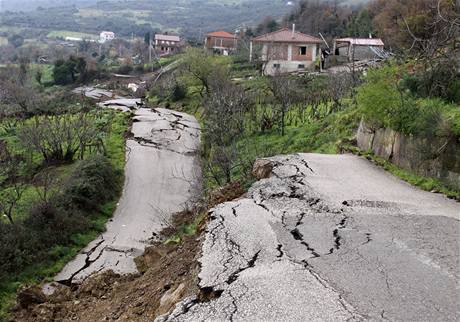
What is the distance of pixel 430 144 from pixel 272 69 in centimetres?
4162

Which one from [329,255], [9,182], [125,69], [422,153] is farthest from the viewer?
[125,69]

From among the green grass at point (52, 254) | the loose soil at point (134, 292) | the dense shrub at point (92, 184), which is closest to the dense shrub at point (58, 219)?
the dense shrub at point (92, 184)

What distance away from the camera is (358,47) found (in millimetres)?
48906

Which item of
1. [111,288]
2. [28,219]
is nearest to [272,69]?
[28,219]

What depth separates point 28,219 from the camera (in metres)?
16.0

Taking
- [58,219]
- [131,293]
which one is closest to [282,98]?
[58,219]

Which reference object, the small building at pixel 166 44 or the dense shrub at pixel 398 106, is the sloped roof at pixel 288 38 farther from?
the small building at pixel 166 44

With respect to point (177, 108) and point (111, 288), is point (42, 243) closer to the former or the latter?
point (111, 288)

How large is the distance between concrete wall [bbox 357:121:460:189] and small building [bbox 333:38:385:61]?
31695 millimetres

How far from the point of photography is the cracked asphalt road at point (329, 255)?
6.18m

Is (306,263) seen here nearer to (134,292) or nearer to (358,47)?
(134,292)

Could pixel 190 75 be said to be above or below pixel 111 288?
above

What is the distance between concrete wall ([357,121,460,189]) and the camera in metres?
11.2

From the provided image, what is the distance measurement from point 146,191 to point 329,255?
1411 centimetres
